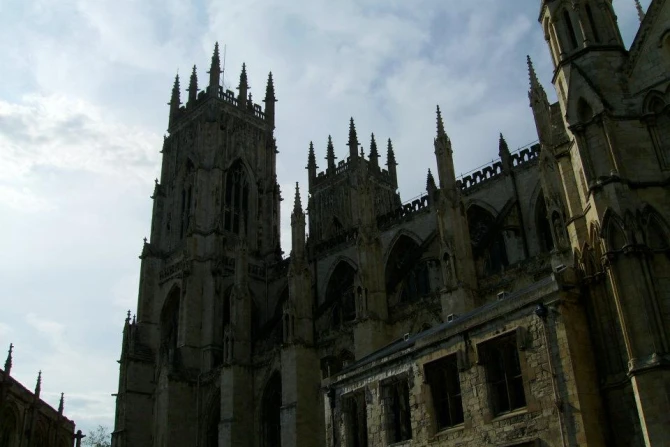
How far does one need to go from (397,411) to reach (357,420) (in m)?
1.60

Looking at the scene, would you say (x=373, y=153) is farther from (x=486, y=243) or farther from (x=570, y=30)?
(x=570, y=30)

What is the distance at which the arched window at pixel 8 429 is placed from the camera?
29.7 metres

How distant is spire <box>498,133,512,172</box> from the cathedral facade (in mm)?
100

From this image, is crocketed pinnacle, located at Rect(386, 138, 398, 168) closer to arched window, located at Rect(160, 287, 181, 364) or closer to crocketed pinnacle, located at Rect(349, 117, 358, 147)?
crocketed pinnacle, located at Rect(349, 117, 358, 147)

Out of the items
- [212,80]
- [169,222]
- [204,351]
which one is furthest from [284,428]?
[212,80]

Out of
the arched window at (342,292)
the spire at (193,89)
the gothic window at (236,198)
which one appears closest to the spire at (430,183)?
the arched window at (342,292)

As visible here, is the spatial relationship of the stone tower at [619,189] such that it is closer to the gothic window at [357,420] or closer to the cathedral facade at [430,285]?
the cathedral facade at [430,285]

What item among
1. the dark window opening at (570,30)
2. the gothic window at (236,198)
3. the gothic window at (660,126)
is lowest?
the gothic window at (660,126)

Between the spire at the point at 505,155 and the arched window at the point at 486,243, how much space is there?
2423 mm

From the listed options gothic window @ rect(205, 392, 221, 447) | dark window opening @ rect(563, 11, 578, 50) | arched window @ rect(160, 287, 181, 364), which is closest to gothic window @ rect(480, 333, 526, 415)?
dark window opening @ rect(563, 11, 578, 50)

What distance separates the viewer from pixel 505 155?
34906 mm

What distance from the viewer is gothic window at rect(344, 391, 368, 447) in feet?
57.5

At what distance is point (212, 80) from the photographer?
1988 inches

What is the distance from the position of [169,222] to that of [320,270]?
12.4 metres
